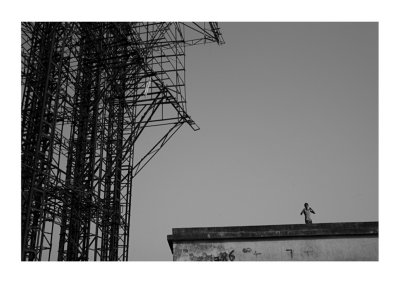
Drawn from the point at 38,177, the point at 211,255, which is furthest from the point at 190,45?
the point at 211,255

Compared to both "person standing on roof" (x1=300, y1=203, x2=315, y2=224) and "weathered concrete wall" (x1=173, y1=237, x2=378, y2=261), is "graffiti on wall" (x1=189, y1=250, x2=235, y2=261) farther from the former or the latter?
"person standing on roof" (x1=300, y1=203, x2=315, y2=224)

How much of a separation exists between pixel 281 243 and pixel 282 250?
0.57 feet

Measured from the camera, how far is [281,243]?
10422 millimetres

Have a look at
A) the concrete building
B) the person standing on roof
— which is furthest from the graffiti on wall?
the person standing on roof

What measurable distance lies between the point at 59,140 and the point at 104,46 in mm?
4684

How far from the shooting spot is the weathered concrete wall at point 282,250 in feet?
33.3

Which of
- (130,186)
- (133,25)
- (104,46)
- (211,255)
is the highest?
(133,25)

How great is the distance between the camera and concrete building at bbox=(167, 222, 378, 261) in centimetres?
1019

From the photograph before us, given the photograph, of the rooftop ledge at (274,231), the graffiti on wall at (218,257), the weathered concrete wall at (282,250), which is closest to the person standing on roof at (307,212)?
the rooftop ledge at (274,231)

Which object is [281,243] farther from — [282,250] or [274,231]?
[274,231]

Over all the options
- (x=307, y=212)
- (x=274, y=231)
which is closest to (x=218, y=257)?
(x=274, y=231)

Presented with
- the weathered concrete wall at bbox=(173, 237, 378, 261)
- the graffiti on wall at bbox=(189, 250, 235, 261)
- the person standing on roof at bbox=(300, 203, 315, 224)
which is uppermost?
the person standing on roof at bbox=(300, 203, 315, 224)

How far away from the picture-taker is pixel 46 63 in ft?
42.4

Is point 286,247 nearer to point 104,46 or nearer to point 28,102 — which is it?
point 28,102
